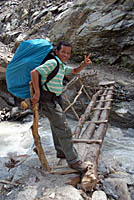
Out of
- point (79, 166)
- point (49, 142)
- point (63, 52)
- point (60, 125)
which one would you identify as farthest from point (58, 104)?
point (49, 142)

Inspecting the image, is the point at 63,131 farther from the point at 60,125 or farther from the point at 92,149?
the point at 92,149

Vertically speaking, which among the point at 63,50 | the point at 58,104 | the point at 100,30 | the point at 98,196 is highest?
the point at 63,50

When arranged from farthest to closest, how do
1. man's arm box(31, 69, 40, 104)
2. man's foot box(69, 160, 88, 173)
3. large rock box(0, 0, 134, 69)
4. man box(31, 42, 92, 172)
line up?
large rock box(0, 0, 134, 69) → man's foot box(69, 160, 88, 173) → man box(31, 42, 92, 172) → man's arm box(31, 69, 40, 104)

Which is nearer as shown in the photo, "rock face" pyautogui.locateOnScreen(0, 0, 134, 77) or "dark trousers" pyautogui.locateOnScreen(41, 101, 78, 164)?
"dark trousers" pyautogui.locateOnScreen(41, 101, 78, 164)

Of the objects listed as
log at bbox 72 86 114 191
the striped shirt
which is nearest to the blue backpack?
the striped shirt

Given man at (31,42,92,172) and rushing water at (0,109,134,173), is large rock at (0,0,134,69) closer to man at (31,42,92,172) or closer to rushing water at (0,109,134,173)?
rushing water at (0,109,134,173)

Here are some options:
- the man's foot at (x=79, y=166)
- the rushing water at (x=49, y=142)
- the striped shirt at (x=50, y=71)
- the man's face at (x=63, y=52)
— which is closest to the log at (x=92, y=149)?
the man's foot at (x=79, y=166)

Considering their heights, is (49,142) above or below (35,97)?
below

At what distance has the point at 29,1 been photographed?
18.2m

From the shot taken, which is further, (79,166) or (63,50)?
(79,166)

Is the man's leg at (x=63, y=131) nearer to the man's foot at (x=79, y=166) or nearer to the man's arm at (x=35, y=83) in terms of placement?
the man's foot at (x=79, y=166)

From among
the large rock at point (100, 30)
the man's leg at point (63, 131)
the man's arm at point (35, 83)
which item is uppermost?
the man's arm at point (35, 83)

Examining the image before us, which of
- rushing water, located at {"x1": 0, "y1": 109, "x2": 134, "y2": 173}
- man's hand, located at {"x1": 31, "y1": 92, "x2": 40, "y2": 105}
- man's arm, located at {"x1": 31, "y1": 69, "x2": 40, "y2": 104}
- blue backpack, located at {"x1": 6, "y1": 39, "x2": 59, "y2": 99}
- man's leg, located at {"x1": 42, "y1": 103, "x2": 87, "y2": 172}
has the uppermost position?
blue backpack, located at {"x1": 6, "y1": 39, "x2": 59, "y2": 99}

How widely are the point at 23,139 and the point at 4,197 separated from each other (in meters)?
4.32
